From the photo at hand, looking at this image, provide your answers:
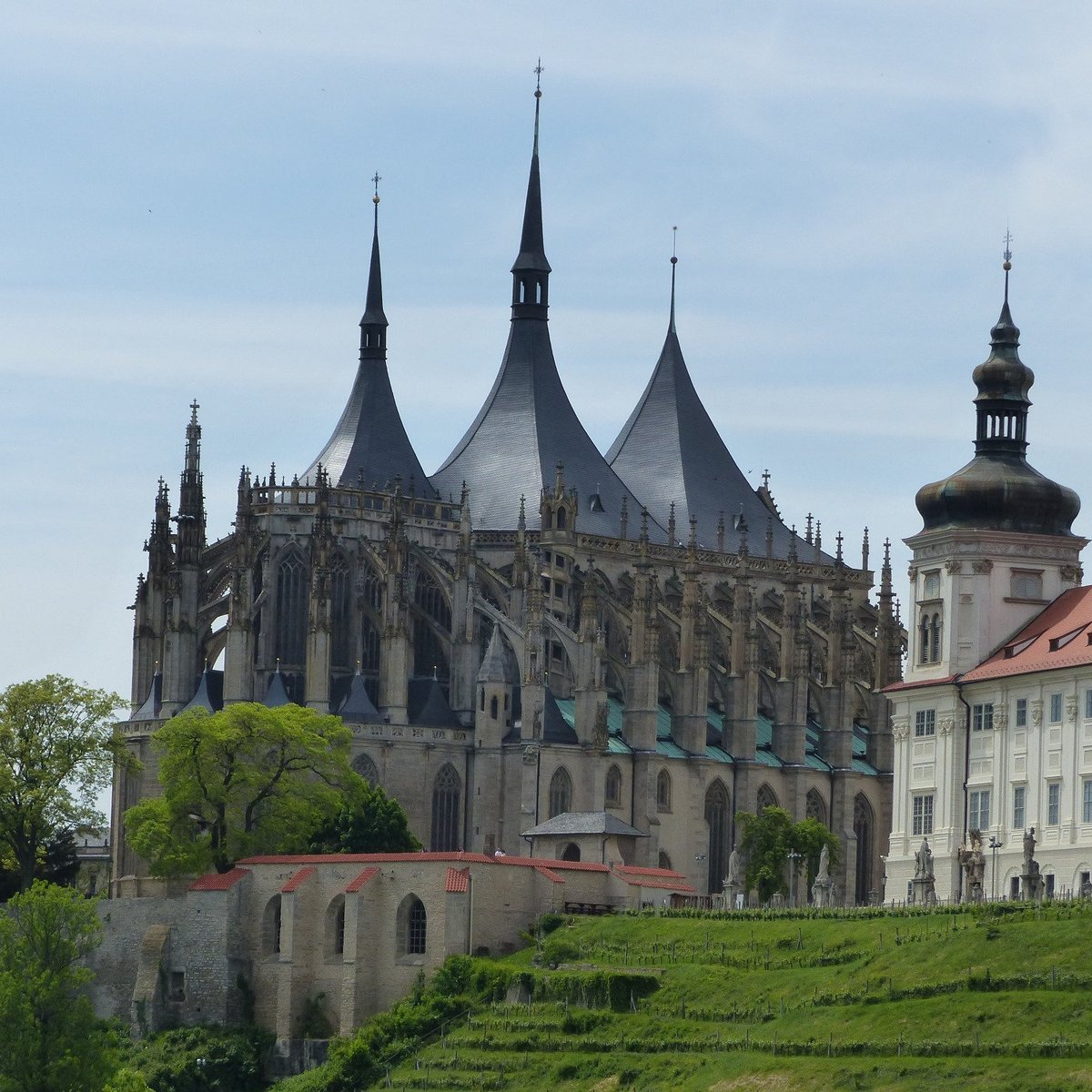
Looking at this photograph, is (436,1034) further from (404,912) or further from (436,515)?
(436,515)

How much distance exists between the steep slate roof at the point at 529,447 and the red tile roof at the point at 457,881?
44602mm

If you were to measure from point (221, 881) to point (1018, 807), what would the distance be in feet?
81.8

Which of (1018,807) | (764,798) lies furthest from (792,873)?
(1018,807)

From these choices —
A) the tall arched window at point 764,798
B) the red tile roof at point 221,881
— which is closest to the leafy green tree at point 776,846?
the tall arched window at point 764,798

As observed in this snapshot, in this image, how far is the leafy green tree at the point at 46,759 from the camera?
4697 inches

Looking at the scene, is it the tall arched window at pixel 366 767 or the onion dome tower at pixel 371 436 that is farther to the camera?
the onion dome tower at pixel 371 436

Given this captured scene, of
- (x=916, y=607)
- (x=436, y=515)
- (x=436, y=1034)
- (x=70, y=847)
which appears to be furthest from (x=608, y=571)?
(x=436, y=1034)

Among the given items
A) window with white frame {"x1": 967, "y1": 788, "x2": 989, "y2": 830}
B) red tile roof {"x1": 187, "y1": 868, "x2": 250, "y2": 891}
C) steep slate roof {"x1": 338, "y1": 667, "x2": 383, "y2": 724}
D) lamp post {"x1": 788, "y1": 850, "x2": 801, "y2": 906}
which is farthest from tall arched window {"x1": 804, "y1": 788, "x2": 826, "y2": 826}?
red tile roof {"x1": 187, "y1": 868, "x2": 250, "y2": 891}

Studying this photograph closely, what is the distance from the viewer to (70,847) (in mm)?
131875

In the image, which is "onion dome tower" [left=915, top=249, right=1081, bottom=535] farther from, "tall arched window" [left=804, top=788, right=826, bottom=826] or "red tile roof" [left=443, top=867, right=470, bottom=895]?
"tall arched window" [left=804, top=788, right=826, bottom=826]

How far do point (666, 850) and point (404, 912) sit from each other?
34.0 meters

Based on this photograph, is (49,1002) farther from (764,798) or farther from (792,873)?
(764,798)

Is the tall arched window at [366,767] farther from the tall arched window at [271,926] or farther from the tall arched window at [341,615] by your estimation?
the tall arched window at [271,926]

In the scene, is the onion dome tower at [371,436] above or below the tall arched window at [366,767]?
above
